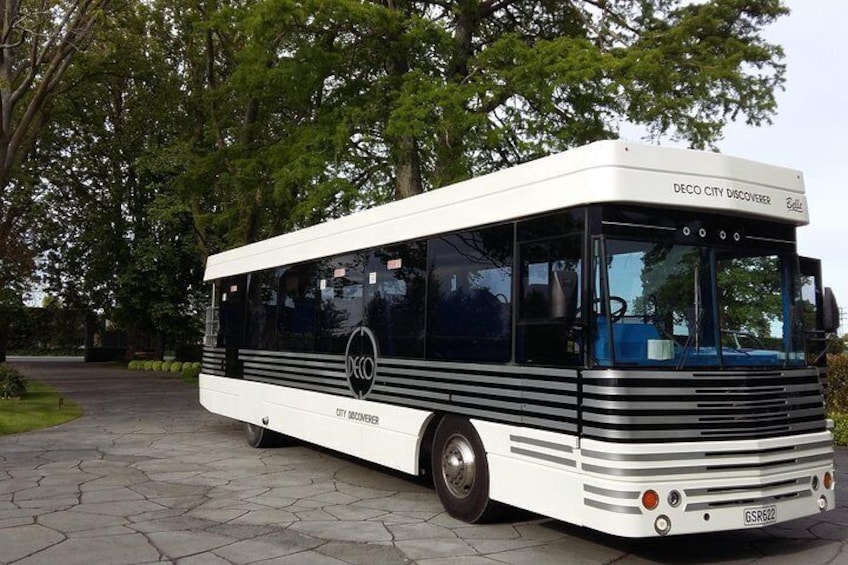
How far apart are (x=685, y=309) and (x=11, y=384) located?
59.5 feet

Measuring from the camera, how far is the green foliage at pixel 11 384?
18.9 m

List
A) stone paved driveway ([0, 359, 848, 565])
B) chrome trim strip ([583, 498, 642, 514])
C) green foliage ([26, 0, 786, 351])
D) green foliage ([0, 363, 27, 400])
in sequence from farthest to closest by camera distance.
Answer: green foliage ([0, 363, 27, 400])
green foliage ([26, 0, 786, 351])
stone paved driveway ([0, 359, 848, 565])
chrome trim strip ([583, 498, 642, 514])

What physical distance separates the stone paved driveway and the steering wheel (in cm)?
192

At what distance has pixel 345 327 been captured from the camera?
9.24 metres

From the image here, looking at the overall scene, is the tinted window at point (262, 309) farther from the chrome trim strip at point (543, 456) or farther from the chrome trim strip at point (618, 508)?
the chrome trim strip at point (618, 508)

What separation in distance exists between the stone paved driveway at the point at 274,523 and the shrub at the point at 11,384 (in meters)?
8.71

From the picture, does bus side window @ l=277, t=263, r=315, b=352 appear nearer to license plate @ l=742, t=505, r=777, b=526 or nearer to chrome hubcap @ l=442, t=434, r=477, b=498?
chrome hubcap @ l=442, t=434, r=477, b=498

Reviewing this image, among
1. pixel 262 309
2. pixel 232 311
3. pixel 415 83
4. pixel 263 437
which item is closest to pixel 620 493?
pixel 262 309

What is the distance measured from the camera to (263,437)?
460 inches

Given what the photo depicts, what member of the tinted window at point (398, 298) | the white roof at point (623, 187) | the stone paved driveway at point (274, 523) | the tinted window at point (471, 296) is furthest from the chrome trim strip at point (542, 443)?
the white roof at point (623, 187)

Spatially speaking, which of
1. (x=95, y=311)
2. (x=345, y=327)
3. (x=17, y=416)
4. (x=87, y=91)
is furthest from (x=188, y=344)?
(x=345, y=327)

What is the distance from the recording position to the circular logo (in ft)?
28.2

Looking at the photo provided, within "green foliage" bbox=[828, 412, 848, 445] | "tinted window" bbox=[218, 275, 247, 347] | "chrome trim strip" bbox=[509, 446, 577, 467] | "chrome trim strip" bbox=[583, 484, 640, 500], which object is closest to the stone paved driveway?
"chrome trim strip" bbox=[509, 446, 577, 467]

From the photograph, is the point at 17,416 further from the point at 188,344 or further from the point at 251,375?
the point at 188,344
